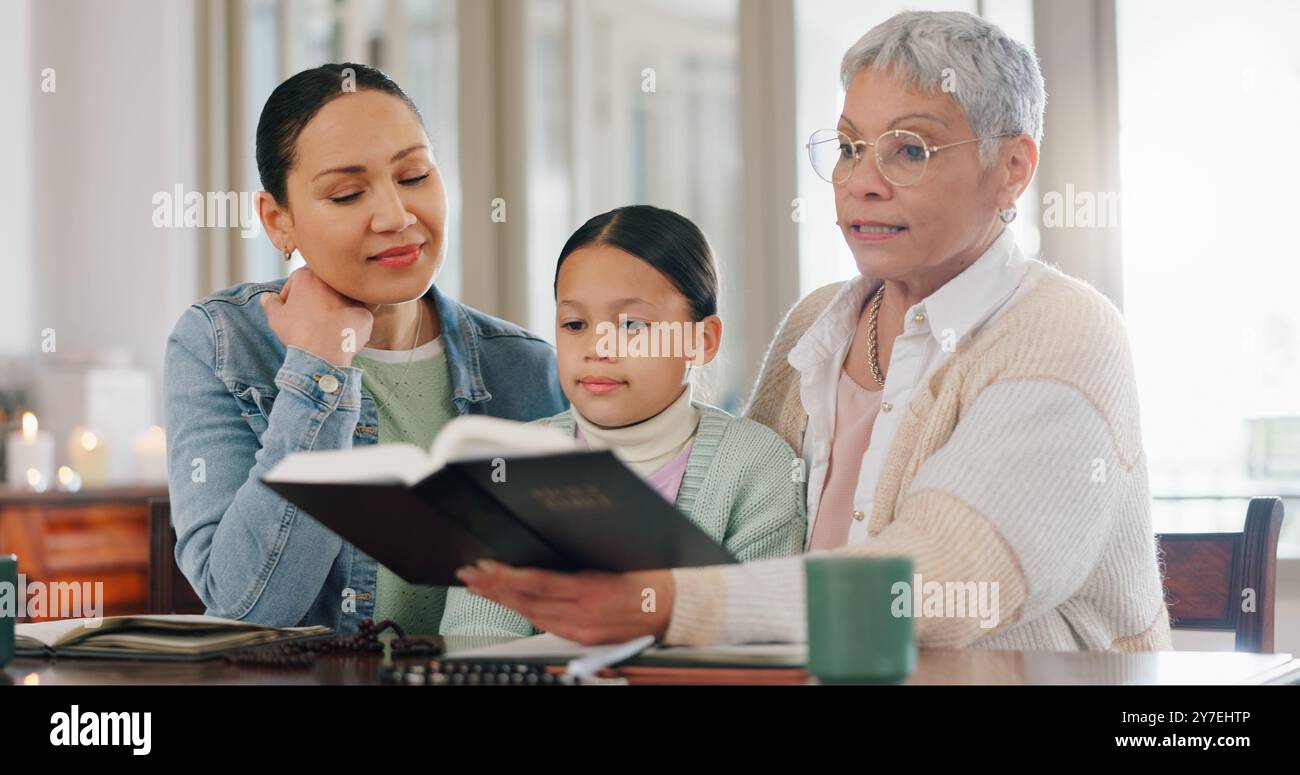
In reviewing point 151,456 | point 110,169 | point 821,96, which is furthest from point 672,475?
point 110,169

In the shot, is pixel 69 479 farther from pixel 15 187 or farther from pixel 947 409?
pixel 947 409

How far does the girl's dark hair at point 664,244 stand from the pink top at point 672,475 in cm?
19

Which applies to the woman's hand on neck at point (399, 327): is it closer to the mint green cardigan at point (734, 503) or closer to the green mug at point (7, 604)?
the mint green cardigan at point (734, 503)

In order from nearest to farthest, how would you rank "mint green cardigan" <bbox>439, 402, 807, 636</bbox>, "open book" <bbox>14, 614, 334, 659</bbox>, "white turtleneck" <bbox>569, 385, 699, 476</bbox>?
"open book" <bbox>14, 614, 334, 659</bbox> → "mint green cardigan" <bbox>439, 402, 807, 636</bbox> → "white turtleneck" <bbox>569, 385, 699, 476</bbox>

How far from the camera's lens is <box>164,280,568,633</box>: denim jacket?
1499 millimetres

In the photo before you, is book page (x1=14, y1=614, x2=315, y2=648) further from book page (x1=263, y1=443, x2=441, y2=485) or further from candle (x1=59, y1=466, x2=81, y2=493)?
candle (x1=59, y1=466, x2=81, y2=493)

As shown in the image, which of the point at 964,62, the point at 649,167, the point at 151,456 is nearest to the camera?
the point at 964,62

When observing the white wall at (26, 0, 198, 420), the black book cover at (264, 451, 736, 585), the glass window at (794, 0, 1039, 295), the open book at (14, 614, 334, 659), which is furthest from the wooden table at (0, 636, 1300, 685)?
the white wall at (26, 0, 198, 420)

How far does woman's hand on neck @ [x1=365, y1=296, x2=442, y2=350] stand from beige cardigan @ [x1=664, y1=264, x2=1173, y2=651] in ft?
2.34

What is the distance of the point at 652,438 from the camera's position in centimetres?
163

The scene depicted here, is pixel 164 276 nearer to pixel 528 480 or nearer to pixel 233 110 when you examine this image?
pixel 233 110

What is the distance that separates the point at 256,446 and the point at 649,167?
297cm

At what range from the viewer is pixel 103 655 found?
48.4 inches
